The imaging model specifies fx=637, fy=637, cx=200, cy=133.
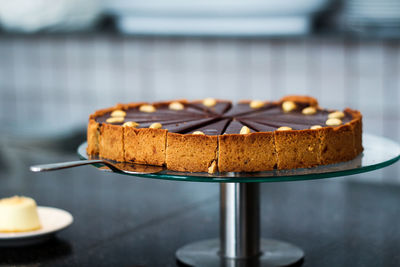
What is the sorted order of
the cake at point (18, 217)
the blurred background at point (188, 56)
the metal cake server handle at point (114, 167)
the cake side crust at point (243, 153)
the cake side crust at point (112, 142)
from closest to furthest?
1. the metal cake server handle at point (114, 167)
2. the cake side crust at point (243, 153)
3. the cake side crust at point (112, 142)
4. the cake at point (18, 217)
5. the blurred background at point (188, 56)

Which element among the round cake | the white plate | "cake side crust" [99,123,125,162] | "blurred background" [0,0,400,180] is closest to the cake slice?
the round cake

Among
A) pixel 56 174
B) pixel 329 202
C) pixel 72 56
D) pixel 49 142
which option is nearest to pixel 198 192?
pixel 329 202

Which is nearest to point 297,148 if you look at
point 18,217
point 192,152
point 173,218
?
point 192,152

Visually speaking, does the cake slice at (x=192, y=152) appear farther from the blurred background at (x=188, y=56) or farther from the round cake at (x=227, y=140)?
the blurred background at (x=188, y=56)

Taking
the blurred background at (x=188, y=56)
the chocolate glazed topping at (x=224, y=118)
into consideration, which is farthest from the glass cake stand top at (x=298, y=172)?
the blurred background at (x=188, y=56)

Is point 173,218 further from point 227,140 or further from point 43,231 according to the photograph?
point 227,140

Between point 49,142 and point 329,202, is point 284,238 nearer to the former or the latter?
point 329,202

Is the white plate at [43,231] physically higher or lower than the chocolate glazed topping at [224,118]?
lower

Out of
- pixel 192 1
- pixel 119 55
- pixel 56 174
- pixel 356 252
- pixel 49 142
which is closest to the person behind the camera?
pixel 356 252
